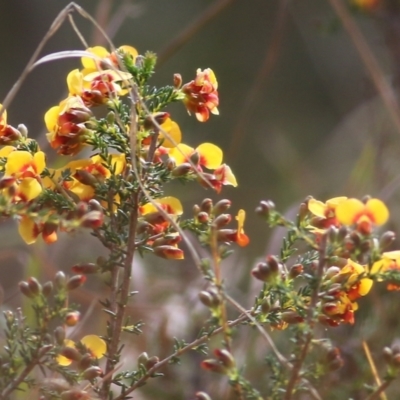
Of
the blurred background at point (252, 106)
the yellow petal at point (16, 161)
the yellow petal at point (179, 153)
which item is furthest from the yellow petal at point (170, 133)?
the blurred background at point (252, 106)

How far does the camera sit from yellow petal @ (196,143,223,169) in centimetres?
68

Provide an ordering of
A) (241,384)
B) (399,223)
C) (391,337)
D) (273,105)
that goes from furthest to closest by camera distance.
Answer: (273,105) < (399,223) < (391,337) < (241,384)

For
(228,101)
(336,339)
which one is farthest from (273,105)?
(336,339)

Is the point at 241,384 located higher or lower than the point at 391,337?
higher

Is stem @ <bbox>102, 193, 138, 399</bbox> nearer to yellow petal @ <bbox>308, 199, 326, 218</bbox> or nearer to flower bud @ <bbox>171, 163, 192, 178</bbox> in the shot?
flower bud @ <bbox>171, 163, 192, 178</bbox>

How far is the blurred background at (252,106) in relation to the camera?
5.37 ft

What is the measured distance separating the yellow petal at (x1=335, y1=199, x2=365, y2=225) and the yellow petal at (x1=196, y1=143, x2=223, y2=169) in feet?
0.49

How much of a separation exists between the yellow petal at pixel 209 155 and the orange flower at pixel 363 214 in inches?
6.0

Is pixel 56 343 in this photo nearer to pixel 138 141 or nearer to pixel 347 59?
pixel 138 141

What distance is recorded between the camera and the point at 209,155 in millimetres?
686

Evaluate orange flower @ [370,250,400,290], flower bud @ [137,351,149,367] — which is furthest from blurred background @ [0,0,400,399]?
orange flower @ [370,250,400,290]

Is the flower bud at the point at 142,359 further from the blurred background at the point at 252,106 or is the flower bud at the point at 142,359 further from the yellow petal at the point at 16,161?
Result: the blurred background at the point at 252,106

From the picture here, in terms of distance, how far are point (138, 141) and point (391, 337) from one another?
74 centimetres

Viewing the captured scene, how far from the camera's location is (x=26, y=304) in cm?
128
